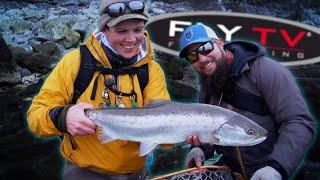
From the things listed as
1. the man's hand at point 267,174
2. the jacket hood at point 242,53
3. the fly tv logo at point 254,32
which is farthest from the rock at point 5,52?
the man's hand at point 267,174

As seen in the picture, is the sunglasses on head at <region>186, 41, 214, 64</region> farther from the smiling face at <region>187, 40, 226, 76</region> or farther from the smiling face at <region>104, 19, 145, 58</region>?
the smiling face at <region>104, 19, 145, 58</region>

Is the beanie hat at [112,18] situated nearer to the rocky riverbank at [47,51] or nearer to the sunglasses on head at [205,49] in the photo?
the sunglasses on head at [205,49]

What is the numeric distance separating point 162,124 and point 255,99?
612 mm

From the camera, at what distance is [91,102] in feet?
9.80

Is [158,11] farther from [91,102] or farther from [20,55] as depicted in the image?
[91,102]

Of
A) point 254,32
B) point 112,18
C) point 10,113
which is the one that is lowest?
point 10,113

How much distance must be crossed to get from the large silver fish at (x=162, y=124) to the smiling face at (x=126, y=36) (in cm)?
35

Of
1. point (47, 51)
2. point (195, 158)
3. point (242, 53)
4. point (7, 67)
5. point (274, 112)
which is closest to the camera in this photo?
point (274, 112)

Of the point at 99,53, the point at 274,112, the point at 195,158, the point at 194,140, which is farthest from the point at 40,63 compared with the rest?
the point at 274,112

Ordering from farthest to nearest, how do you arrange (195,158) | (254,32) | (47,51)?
(47,51) < (254,32) < (195,158)

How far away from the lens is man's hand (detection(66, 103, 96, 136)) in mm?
2760

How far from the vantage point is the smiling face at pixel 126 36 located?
289 centimetres

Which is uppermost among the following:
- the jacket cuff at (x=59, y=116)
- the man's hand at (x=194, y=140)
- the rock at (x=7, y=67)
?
the jacket cuff at (x=59, y=116)

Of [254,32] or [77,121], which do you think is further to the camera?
[254,32]
